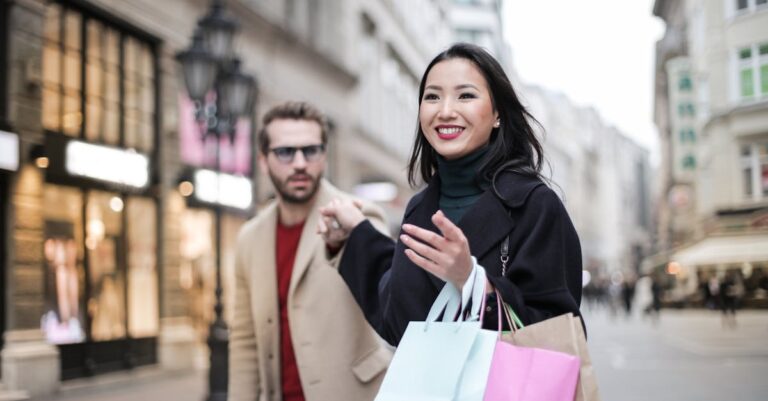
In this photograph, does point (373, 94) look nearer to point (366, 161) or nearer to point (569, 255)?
point (366, 161)

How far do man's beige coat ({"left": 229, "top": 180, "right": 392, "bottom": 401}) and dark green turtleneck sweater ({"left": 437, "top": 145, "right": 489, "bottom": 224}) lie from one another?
44.4 inches

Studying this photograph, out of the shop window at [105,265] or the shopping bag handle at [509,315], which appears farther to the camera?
the shop window at [105,265]

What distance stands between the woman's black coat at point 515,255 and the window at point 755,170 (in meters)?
2.11

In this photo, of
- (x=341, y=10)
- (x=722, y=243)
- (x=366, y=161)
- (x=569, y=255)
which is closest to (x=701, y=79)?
(x=722, y=243)

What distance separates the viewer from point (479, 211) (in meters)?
2.36

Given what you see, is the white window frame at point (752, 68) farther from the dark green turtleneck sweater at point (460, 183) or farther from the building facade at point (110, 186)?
the building facade at point (110, 186)

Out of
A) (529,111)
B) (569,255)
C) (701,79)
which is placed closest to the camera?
(569,255)

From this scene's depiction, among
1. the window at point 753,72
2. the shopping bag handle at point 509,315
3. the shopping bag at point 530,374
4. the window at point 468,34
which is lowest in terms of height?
the shopping bag at point 530,374

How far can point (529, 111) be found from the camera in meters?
2.67

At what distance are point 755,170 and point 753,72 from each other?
53cm

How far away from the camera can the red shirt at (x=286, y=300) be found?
377 centimetres

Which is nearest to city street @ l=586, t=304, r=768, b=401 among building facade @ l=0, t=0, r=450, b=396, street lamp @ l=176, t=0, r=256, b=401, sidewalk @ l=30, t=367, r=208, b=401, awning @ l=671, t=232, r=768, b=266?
awning @ l=671, t=232, r=768, b=266

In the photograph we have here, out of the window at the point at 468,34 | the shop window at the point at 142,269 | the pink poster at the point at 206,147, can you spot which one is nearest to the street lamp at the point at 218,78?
the pink poster at the point at 206,147

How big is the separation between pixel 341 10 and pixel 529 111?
27508 mm
